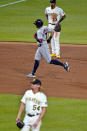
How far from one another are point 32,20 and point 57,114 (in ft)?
53.4

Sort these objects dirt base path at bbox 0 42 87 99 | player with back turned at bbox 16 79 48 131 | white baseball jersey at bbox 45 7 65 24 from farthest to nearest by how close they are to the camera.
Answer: white baseball jersey at bbox 45 7 65 24, dirt base path at bbox 0 42 87 99, player with back turned at bbox 16 79 48 131

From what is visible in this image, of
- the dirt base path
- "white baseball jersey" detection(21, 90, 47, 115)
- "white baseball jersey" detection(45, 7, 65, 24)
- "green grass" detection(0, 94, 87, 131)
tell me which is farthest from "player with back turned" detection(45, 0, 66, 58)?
"white baseball jersey" detection(21, 90, 47, 115)

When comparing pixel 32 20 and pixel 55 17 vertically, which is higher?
pixel 55 17

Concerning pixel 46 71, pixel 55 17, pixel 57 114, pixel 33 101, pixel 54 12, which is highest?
pixel 33 101

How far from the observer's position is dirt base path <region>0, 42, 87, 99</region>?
17375mm

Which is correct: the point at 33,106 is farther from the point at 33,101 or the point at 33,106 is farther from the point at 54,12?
the point at 54,12

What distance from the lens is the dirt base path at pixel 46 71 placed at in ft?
57.0

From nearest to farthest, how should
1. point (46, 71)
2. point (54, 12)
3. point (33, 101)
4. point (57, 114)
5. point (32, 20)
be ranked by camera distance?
point (33, 101) → point (57, 114) → point (46, 71) → point (54, 12) → point (32, 20)

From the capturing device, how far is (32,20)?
30734mm

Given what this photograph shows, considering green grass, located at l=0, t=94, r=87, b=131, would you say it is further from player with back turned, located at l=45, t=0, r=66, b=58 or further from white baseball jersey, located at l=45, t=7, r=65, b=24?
white baseball jersey, located at l=45, t=7, r=65, b=24

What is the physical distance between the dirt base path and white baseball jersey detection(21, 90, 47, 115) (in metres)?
5.11

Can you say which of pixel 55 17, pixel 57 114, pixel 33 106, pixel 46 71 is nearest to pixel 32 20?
pixel 55 17

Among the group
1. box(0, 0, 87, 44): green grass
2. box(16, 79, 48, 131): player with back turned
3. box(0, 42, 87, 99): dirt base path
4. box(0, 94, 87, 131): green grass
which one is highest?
box(16, 79, 48, 131): player with back turned

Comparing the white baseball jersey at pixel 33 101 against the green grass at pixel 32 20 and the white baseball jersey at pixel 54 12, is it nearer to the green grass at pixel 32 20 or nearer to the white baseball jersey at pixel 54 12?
Result: the white baseball jersey at pixel 54 12
